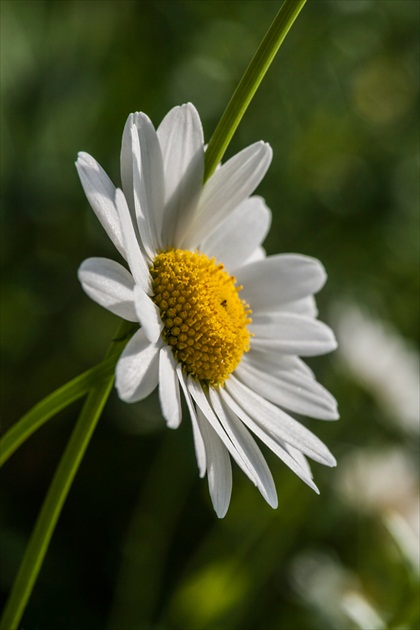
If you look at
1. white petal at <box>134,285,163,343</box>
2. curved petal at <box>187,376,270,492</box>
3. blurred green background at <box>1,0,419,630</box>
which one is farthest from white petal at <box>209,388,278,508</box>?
blurred green background at <box>1,0,419,630</box>

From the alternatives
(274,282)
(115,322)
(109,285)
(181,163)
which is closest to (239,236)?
(274,282)

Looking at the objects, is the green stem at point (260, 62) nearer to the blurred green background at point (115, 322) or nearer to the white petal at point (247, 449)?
the white petal at point (247, 449)

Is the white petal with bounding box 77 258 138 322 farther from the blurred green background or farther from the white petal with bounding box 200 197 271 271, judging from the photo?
the blurred green background

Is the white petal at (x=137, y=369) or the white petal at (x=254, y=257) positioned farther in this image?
the white petal at (x=254, y=257)

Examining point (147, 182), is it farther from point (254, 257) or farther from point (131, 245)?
point (254, 257)

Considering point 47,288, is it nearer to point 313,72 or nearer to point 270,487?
point 313,72

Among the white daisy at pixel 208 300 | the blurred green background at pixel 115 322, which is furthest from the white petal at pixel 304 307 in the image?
the blurred green background at pixel 115 322

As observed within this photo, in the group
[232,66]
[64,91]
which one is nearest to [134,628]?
[64,91]
